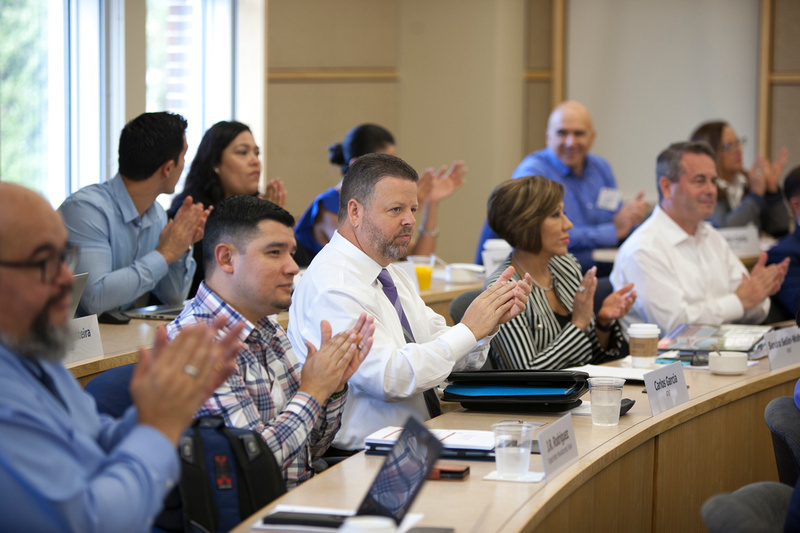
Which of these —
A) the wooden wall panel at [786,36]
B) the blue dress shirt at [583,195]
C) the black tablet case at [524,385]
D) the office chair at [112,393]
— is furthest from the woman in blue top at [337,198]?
the wooden wall panel at [786,36]

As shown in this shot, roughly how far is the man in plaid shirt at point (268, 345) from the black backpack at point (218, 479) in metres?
0.18

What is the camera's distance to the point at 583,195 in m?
5.04

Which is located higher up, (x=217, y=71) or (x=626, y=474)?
(x=217, y=71)

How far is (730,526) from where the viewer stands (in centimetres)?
135

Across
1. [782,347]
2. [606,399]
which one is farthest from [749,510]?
[782,347]

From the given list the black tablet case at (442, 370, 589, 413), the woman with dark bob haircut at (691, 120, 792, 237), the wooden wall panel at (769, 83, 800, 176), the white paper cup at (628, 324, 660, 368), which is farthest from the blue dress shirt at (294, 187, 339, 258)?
the wooden wall panel at (769, 83, 800, 176)

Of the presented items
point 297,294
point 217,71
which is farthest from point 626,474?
point 217,71

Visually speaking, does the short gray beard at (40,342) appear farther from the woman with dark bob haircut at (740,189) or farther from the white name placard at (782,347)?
the woman with dark bob haircut at (740,189)

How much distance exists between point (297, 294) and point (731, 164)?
3.88m

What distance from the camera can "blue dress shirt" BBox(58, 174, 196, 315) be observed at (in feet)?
9.40

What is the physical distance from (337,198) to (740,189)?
9.18ft

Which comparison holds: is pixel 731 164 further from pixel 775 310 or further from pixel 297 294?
pixel 297 294

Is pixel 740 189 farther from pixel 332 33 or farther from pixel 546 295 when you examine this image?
pixel 546 295

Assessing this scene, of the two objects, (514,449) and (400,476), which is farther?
(514,449)
